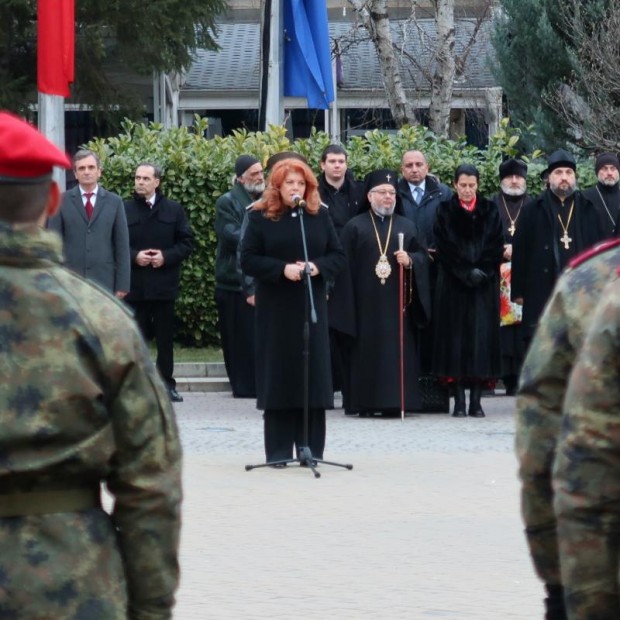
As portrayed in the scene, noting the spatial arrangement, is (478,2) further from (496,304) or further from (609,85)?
(496,304)

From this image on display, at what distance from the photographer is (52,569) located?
3348 mm

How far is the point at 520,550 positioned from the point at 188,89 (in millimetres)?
29815

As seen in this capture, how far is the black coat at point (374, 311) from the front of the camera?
14.5 metres

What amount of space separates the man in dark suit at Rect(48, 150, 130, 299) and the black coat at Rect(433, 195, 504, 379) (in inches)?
102

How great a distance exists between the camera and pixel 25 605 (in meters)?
3.36

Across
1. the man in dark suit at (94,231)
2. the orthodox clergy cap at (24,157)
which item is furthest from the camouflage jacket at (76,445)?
the man in dark suit at (94,231)

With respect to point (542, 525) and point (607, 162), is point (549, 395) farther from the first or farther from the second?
point (607, 162)

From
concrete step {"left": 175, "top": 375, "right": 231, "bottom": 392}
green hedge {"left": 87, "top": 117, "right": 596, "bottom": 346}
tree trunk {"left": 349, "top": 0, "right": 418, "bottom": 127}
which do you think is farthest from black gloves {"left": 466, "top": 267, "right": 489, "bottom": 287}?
tree trunk {"left": 349, "top": 0, "right": 418, "bottom": 127}

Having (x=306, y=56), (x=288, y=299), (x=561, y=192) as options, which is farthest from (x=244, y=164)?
(x=306, y=56)

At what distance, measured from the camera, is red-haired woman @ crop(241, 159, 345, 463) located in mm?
11133

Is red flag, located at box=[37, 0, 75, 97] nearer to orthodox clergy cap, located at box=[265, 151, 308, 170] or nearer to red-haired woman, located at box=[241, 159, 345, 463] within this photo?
orthodox clergy cap, located at box=[265, 151, 308, 170]

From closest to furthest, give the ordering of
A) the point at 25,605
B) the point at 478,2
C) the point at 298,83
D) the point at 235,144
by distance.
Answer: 1. the point at 25,605
2. the point at 235,144
3. the point at 298,83
4. the point at 478,2

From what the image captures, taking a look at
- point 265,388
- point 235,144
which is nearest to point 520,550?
point 265,388

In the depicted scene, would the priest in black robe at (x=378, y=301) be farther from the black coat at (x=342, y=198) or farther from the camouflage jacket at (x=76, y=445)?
the camouflage jacket at (x=76, y=445)
